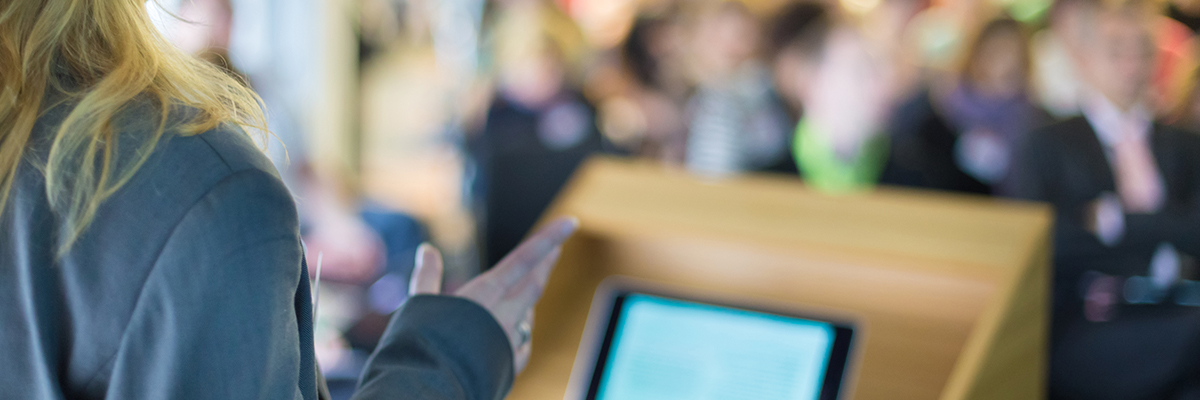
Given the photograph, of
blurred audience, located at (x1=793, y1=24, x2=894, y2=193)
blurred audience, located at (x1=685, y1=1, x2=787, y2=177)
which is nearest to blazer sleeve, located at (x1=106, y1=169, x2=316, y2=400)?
blurred audience, located at (x1=793, y1=24, x2=894, y2=193)

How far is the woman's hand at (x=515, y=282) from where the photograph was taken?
70cm

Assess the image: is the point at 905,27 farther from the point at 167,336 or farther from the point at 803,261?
the point at 167,336

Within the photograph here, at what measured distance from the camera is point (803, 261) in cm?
133

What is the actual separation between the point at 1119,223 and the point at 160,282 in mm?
2624

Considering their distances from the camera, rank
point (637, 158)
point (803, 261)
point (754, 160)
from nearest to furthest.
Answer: point (803, 261) → point (754, 160) → point (637, 158)

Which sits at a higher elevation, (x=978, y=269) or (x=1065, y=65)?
(x=1065, y=65)

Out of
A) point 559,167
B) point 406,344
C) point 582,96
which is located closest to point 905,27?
point 582,96

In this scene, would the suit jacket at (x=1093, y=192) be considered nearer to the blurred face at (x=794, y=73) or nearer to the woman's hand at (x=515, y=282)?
the blurred face at (x=794, y=73)

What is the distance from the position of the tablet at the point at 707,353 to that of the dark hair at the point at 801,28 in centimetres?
173

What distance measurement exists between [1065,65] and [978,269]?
1511 millimetres

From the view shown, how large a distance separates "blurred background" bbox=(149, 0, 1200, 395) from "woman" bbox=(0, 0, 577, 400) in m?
1.53

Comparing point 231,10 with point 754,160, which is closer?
point 754,160

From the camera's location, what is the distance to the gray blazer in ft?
1.38

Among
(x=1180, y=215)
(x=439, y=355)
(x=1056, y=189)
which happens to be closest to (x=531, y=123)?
(x=1056, y=189)
